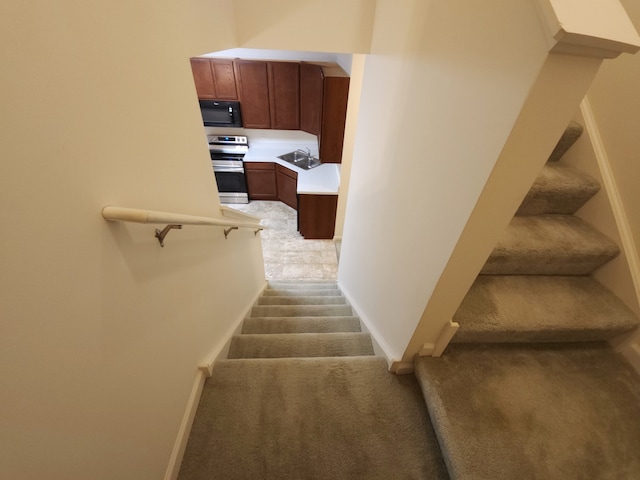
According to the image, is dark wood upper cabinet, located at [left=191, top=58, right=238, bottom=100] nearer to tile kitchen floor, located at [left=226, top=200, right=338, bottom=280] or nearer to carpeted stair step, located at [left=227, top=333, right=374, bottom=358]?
tile kitchen floor, located at [left=226, top=200, right=338, bottom=280]

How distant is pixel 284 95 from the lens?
370cm

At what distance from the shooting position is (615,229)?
125 cm

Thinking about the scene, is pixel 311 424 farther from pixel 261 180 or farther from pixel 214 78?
pixel 214 78

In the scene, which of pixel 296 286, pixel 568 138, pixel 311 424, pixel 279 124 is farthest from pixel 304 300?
pixel 279 124

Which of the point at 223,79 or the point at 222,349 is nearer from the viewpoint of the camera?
the point at 222,349

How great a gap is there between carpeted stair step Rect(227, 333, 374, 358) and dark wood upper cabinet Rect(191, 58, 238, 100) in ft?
11.5

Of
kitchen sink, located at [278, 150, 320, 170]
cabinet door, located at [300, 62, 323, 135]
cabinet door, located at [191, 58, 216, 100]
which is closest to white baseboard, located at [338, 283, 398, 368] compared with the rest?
cabinet door, located at [300, 62, 323, 135]

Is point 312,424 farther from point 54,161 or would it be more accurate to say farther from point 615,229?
point 615,229

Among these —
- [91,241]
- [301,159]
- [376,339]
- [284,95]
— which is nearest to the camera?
[91,241]

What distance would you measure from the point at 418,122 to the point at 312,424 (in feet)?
4.31

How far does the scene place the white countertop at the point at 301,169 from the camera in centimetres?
362

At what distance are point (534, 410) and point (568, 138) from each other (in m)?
1.38

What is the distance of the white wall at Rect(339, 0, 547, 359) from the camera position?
0.58 m

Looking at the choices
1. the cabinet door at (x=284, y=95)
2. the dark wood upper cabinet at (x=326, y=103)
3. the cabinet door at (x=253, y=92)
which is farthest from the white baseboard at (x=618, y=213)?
the cabinet door at (x=253, y=92)
